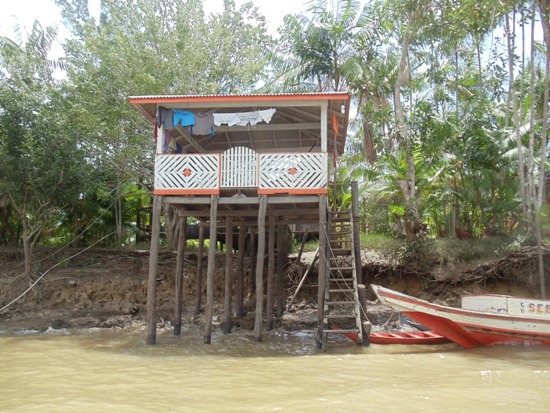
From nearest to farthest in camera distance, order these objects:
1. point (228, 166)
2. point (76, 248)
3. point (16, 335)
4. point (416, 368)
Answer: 1. point (416, 368)
2. point (228, 166)
3. point (16, 335)
4. point (76, 248)

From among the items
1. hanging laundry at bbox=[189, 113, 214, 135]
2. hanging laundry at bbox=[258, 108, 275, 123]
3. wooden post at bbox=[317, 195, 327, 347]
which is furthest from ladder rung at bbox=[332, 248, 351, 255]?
hanging laundry at bbox=[189, 113, 214, 135]

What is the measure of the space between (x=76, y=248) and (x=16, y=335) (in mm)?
5489

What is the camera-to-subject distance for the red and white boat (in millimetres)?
9891

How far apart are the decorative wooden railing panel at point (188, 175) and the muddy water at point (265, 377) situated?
132 inches

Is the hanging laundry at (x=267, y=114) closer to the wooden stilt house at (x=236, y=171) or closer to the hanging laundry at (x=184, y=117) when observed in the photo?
the wooden stilt house at (x=236, y=171)

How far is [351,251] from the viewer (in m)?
11.8

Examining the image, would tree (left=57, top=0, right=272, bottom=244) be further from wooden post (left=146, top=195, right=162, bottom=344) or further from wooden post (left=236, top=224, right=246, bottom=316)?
wooden post (left=146, top=195, right=162, bottom=344)

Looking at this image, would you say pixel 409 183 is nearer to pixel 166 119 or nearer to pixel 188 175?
pixel 188 175

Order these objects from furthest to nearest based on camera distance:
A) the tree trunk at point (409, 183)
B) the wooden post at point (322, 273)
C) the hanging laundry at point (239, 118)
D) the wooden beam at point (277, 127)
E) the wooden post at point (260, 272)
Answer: the tree trunk at point (409, 183) < the wooden beam at point (277, 127) < the hanging laundry at point (239, 118) < the wooden post at point (260, 272) < the wooden post at point (322, 273)

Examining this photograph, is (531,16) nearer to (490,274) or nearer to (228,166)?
(490,274)

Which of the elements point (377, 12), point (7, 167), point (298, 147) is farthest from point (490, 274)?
point (7, 167)

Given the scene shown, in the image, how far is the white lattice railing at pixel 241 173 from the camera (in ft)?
34.6

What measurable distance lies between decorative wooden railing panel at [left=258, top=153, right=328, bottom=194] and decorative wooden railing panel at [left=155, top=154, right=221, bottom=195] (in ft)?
3.37

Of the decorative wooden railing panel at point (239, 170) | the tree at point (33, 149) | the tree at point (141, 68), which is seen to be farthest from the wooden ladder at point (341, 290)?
the tree at point (33, 149)
